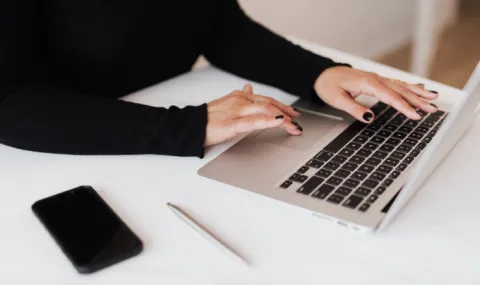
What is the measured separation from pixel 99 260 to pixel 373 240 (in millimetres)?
281

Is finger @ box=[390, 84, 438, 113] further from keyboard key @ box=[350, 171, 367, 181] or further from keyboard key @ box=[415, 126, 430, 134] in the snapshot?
keyboard key @ box=[350, 171, 367, 181]

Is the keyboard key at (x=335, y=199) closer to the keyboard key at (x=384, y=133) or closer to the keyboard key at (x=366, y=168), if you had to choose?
the keyboard key at (x=366, y=168)

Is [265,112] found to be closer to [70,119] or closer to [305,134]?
[305,134]

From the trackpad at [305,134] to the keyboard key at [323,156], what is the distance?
0.09 ft

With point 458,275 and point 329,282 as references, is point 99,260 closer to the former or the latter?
point 329,282

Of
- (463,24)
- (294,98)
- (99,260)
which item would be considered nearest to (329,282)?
(99,260)

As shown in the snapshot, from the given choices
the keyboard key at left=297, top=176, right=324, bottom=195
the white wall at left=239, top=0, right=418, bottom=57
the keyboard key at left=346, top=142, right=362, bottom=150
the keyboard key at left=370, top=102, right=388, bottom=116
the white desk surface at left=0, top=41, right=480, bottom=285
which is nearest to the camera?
the white desk surface at left=0, top=41, right=480, bottom=285

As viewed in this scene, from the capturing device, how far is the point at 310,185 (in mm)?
726

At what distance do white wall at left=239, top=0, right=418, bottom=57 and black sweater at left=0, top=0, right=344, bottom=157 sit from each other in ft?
3.01

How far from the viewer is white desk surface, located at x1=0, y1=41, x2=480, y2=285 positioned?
0.61 meters

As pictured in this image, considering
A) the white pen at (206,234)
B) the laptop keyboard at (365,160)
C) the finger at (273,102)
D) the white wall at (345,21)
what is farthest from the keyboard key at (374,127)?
the white wall at (345,21)

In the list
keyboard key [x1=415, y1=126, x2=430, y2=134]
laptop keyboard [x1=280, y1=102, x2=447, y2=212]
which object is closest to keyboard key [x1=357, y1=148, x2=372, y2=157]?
laptop keyboard [x1=280, y1=102, x2=447, y2=212]

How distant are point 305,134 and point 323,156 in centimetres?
8

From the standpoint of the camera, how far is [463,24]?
3049 mm
